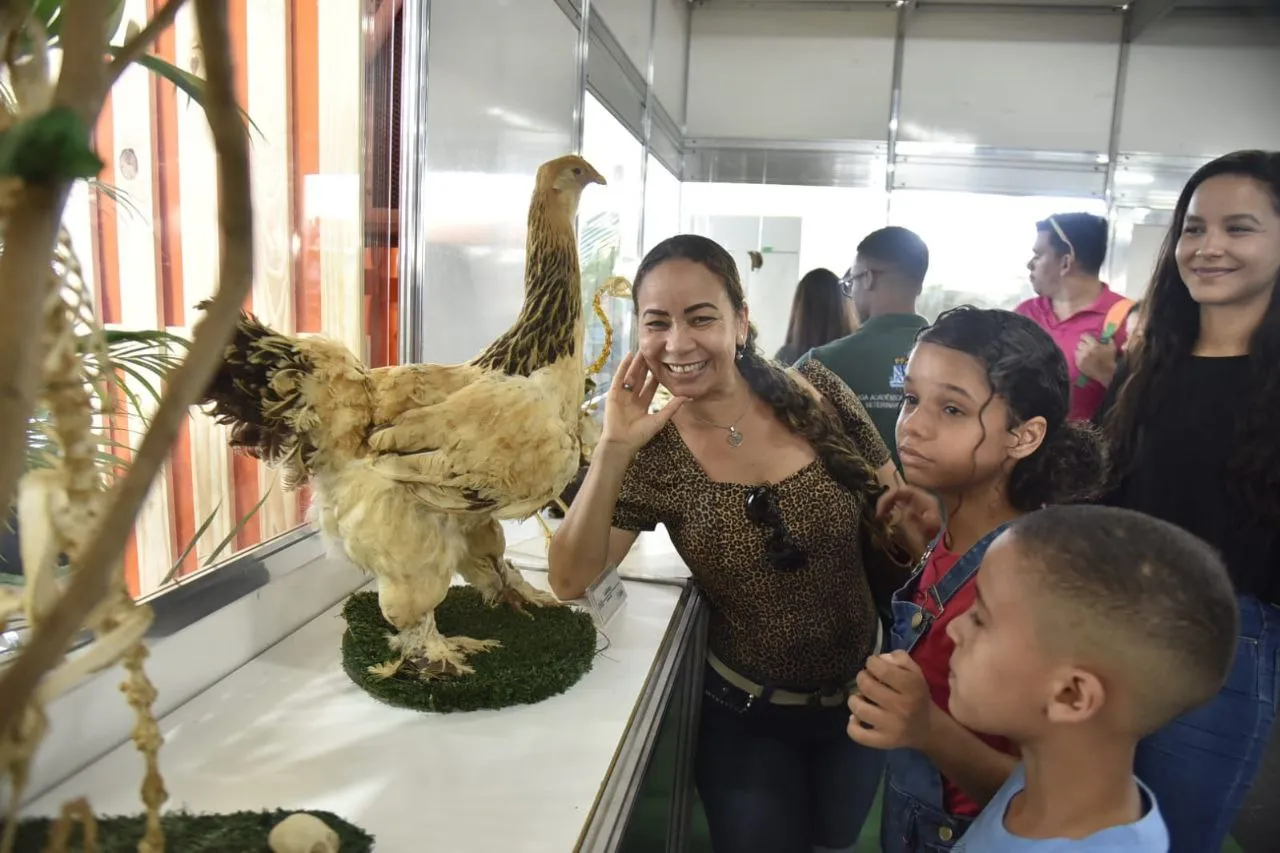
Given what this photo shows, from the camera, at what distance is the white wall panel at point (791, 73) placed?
458 centimetres

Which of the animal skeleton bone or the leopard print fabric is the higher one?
the animal skeleton bone

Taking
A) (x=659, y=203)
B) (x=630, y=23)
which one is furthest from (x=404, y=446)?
(x=659, y=203)

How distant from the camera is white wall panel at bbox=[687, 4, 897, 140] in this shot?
4582 millimetres

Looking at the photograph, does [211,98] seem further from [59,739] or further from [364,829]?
[59,739]

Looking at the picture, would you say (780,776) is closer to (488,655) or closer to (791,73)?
(488,655)

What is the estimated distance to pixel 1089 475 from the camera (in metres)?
0.97

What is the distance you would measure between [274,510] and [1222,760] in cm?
146

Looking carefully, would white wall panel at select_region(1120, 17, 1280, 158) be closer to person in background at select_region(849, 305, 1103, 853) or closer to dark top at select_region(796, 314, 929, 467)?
dark top at select_region(796, 314, 929, 467)

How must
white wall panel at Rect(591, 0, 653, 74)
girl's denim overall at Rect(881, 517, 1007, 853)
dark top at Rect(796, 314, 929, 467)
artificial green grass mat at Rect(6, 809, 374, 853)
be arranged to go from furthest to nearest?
white wall panel at Rect(591, 0, 653, 74), dark top at Rect(796, 314, 929, 467), girl's denim overall at Rect(881, 517, 1007, 853), artificial green grass mat at Rect(6, 809, 374, 853)

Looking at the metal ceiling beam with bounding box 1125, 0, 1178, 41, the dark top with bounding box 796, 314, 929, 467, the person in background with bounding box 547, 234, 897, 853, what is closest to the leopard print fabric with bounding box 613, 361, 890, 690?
the person in background with bounding box 547, 234, 897, 853

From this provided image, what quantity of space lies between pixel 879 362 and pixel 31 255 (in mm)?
1969

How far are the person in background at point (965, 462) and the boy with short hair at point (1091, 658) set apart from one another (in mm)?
187

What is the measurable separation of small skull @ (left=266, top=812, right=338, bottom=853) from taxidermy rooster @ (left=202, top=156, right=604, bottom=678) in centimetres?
35

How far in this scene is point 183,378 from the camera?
0.80 feet
